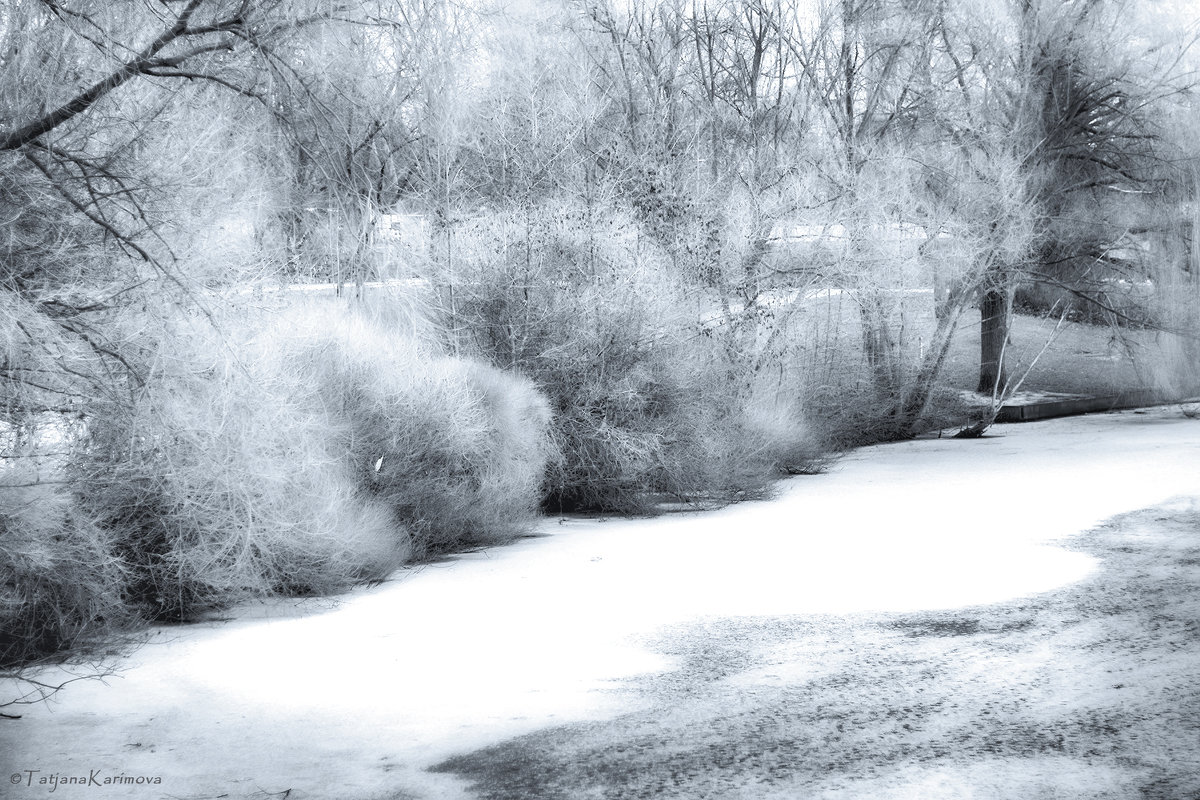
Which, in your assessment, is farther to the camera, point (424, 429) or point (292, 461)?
point (424, 429)

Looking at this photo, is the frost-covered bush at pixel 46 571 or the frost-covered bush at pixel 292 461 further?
the frost-covered bush at pixel 292 461

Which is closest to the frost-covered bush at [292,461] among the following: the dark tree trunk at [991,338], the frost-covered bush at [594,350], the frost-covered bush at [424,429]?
the frost-covered bush at [424,429]

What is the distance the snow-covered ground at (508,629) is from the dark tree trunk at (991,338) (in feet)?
27.1

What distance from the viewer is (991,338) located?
25.4 meters

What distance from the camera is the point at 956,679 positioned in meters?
7.52

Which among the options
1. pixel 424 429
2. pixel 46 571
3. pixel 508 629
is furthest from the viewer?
pixel 424 429

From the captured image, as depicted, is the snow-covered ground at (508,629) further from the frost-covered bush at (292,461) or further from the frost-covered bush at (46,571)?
the frost-covered bush at (46,571)

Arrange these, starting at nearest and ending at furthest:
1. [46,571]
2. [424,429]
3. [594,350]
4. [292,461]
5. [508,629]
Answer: [46,571], [508,629], [292,461], [424,429], [594,350]

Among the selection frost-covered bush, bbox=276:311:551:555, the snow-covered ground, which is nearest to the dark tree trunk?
the snow-covered ground

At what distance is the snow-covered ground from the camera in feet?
21.0

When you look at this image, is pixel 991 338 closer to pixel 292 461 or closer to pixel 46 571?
pixel 292 461

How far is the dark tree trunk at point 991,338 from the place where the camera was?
2477 cm

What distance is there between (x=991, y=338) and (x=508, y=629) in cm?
1847

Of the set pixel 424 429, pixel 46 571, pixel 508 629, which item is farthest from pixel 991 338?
pixel 46 571
